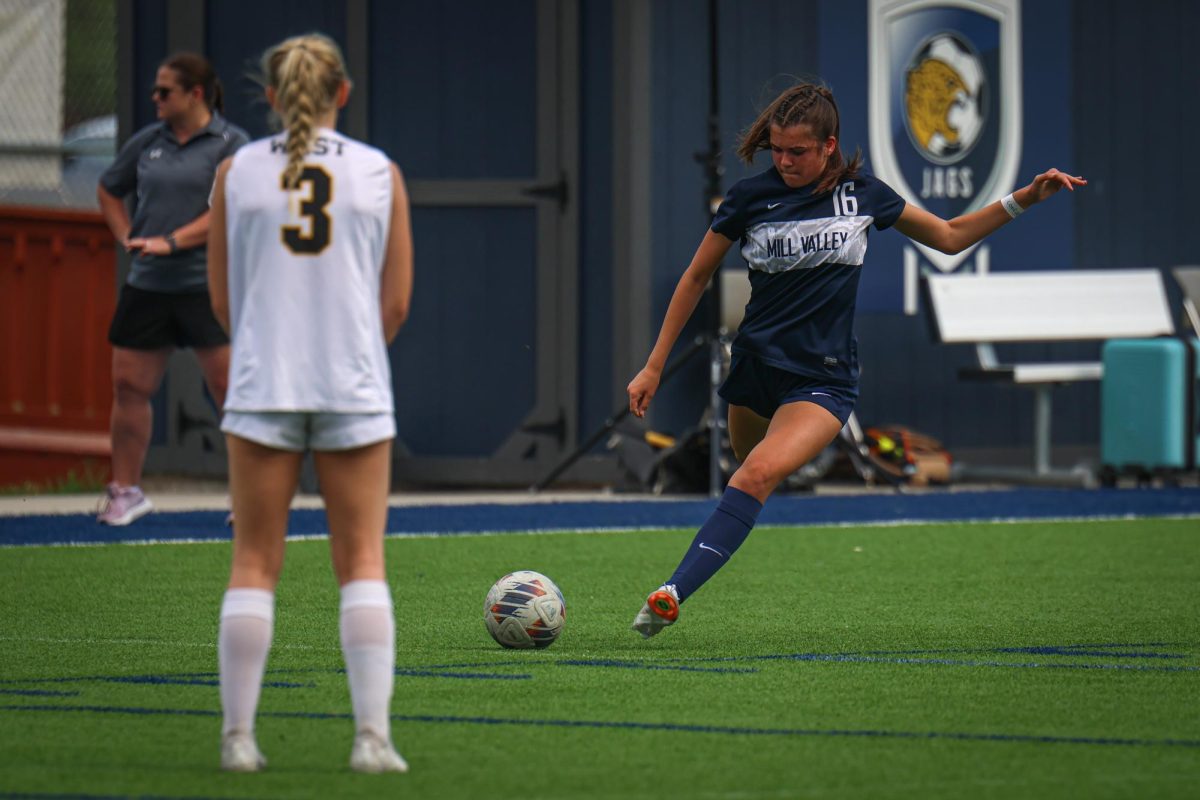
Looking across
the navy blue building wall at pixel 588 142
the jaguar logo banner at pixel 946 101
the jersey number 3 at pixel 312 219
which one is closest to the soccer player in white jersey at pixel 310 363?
the jersey number 3 at pixel 312 219

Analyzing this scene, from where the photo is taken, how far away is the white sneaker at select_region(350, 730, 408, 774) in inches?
180

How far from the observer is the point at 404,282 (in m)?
4.72

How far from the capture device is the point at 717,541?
22.4 ft

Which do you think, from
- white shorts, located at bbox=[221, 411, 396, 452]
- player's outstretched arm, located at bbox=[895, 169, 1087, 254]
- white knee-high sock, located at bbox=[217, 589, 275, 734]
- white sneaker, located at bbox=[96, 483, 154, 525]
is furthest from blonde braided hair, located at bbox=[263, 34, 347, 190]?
white sneaker, located at bbox=[96, 483, 154, 525]

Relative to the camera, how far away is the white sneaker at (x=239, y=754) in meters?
4.60

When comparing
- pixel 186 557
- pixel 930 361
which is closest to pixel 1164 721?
pixel 186 557

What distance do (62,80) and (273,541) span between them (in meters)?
12.5

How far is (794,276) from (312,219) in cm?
274

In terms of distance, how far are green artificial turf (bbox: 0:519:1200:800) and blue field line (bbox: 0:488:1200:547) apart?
2.46ft

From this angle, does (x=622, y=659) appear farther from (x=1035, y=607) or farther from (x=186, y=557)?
(x=186, y=557)

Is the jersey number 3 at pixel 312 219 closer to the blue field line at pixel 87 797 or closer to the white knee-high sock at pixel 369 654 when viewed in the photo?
the white knee-high sock at pixel 369 654

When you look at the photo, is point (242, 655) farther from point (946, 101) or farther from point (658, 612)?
point (946, 101)

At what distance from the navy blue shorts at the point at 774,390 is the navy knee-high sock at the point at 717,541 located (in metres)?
0.38

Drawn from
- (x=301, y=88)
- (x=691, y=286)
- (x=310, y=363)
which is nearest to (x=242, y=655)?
(x=310, y=363)
